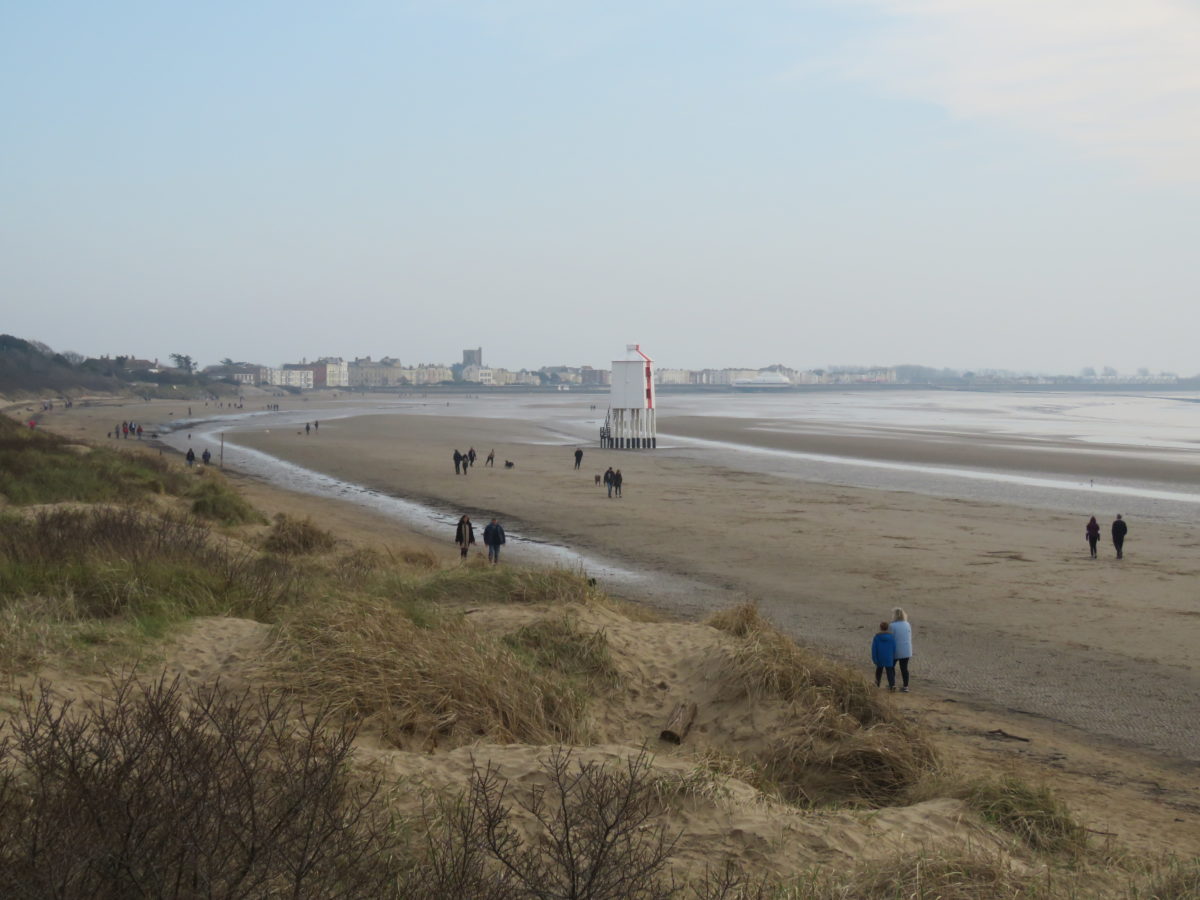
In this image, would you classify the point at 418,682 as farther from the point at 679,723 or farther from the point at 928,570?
the point at 928,570

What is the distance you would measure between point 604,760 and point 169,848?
2.95 meters

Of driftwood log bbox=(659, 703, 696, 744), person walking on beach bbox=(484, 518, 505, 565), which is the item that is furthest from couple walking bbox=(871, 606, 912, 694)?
person walking on beach bbox=(484, 518, 505, 565)

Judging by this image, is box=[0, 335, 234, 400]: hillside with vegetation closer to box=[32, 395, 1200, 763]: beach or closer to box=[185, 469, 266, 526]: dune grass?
box=[32, 395, 1200, 763]: beach

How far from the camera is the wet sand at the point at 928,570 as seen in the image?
11.4m

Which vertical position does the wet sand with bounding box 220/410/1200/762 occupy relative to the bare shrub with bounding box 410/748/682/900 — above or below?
below

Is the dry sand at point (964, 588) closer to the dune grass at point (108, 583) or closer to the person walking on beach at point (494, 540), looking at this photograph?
the dune grass at point (108, 583)

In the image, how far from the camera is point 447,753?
6.37 metres

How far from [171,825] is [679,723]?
5.21 m

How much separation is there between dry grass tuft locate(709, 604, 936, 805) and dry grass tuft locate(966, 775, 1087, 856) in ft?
3.05

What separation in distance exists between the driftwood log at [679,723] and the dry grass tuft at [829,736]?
54 cm

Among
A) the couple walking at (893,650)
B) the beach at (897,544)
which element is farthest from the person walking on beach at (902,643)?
the beach at (897,544)

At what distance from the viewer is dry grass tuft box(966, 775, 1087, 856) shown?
618 centimetres

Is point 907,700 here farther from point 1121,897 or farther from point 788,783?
point 1121,897

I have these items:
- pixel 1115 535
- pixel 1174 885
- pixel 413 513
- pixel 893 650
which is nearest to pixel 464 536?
pixel 413 513
